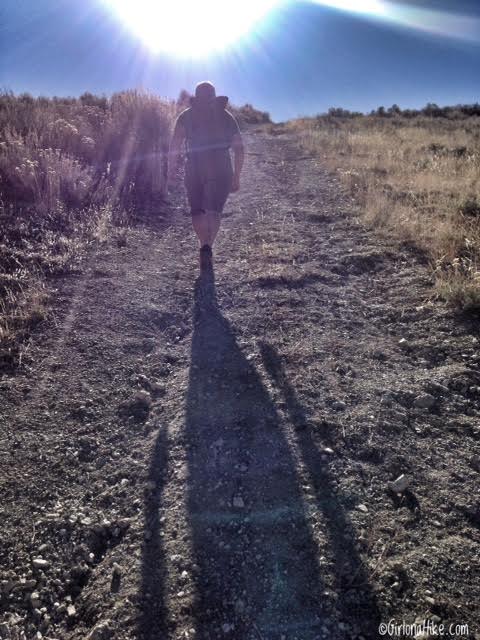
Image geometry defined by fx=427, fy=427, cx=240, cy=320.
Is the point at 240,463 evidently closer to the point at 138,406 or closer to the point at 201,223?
the point at 138,406

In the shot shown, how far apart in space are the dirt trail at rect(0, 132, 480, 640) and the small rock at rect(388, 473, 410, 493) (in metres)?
0.04

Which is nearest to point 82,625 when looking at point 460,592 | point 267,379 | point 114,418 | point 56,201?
point 114,418

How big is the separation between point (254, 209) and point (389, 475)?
5.14 m

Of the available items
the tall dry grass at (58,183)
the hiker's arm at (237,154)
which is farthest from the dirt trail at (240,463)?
the hiker's arm at (237,154)

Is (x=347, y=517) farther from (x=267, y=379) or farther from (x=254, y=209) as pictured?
(x=254, y=209)

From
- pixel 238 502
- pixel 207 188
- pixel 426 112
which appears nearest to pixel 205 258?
pixel 207 188

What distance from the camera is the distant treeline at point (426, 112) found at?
25.2 m

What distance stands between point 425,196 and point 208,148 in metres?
4.24

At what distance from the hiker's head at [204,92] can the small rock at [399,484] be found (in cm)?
360

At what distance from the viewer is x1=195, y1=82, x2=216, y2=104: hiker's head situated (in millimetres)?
3996

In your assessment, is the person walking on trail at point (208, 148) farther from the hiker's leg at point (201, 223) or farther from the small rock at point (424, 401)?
the small rock at point (424, 401)

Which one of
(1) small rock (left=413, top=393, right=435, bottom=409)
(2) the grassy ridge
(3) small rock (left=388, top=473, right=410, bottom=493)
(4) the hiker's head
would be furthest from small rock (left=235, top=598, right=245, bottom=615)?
(4) the hiker's head

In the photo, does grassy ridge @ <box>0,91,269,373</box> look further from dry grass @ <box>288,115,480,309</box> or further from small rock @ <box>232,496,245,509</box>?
dry grass @ <box>288,115,480,309</box>

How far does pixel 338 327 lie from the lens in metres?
3.51
